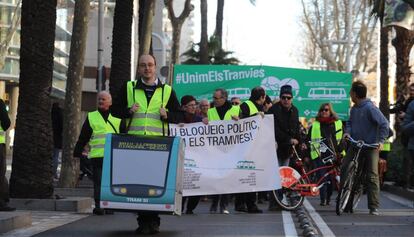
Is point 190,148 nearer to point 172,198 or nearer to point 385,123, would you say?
point 385,123

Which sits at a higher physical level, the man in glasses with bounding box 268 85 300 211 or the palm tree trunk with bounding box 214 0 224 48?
the palm tree trunk with bounding box 214 0 224 48

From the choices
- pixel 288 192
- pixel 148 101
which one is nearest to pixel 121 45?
pixel 288 192

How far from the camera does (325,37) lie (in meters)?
68.0

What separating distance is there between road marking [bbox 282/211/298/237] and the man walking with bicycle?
41.4 inches

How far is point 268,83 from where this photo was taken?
27344 millimetres

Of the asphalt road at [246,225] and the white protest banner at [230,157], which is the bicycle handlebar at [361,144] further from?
the white protest banner at [230,157]

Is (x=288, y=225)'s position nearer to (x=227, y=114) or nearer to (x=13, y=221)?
(x=227, y=114)

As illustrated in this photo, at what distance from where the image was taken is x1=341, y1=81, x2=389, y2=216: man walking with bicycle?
578 inches

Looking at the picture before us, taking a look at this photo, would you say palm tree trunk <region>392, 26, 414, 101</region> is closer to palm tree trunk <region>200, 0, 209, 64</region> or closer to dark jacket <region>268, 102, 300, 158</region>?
palm tree trunk <region>200, 0, 209, 64</region>

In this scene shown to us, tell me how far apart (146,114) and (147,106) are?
90 mm

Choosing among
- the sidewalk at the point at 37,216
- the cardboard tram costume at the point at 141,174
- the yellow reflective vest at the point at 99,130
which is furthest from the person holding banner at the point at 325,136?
the cardboard tram costume at the point at 141,174

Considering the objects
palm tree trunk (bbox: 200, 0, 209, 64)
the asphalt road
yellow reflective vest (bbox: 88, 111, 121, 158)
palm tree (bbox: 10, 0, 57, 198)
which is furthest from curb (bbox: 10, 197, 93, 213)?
palm tree trunk (bbox: 200, 0, 209, 64)

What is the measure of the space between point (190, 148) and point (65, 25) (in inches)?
2036

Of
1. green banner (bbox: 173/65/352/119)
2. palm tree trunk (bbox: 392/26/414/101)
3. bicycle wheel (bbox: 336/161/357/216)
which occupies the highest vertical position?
palm tree trunk (bbox: 392/26/414/101)
